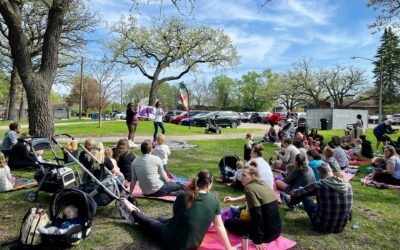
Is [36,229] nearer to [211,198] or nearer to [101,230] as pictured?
[101,230]

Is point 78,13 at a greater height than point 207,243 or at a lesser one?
greater

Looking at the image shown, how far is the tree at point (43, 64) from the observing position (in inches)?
440

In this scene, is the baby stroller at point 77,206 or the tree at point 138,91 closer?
the baby stroller at point 77,206

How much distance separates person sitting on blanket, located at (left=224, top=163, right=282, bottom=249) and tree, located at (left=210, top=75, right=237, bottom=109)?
83.3 metres

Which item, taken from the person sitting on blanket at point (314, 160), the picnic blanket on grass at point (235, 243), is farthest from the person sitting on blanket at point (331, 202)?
the person sitting on blanket at point (314, 160)

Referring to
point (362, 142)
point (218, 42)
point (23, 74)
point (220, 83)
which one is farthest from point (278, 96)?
point (23, 74)

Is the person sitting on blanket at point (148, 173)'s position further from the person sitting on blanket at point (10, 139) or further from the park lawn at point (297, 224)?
the person sitting on blanket at point (10, 139)

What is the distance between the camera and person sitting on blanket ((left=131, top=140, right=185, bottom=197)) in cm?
624

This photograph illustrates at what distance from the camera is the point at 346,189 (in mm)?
5020

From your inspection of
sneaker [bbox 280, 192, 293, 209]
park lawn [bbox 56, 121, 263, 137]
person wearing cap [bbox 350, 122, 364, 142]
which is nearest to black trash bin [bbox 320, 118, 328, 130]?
park lawn [bbox 56, 121, 263, 137]

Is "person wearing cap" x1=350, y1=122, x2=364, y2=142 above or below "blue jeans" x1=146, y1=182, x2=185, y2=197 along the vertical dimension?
above

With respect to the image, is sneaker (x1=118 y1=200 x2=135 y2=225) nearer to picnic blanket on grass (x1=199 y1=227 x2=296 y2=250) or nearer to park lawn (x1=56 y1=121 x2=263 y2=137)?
picnic blanket on grass (x1=199 y1=227 x2=296 y2=250)

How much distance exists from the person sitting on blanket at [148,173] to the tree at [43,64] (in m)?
6.76

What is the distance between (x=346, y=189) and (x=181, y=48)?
28381 millimetres
